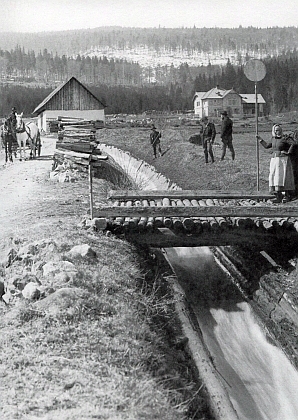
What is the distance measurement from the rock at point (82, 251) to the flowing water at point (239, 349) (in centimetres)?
243

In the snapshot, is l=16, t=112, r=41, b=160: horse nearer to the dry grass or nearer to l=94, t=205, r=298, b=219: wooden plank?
l=94, t=205, r=298, b=219: wooden plank

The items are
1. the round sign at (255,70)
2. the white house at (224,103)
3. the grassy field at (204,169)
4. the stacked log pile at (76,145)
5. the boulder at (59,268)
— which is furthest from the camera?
the white house at (224,103)

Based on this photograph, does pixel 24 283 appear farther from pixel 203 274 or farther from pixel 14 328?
pixel 203 274

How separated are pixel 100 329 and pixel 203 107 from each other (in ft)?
306

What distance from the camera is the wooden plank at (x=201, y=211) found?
10.1m

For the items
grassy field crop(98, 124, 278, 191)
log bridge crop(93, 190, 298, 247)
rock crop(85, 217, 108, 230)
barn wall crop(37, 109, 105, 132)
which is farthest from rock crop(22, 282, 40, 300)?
barn wall crop(37, 109, 105, 132)

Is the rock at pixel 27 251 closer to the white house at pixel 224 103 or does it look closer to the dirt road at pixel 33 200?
the dirt road at pixel 33 200

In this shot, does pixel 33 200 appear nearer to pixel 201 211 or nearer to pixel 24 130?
pixel 201 211

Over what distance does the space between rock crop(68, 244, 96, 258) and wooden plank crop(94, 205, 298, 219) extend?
2.01m

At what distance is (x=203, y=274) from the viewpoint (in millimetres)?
12148

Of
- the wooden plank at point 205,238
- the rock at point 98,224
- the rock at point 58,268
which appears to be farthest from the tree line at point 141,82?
the rock at point 58,268

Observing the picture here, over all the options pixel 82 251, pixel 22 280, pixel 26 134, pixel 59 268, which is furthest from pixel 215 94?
pixel 22 280

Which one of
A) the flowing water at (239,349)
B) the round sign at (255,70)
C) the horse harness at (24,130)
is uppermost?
the round sign at (255,70)

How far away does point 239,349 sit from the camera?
30.4ft
